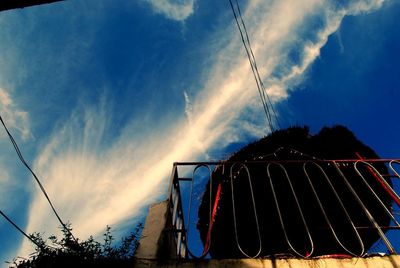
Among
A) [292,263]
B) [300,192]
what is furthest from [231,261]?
[300,192]

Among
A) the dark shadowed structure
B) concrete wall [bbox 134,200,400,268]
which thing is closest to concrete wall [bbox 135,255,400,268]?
concrete wall [bbox 134,200,400,268]

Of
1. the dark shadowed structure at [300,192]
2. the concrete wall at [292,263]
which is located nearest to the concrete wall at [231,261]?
the concrete wall at [292,263]

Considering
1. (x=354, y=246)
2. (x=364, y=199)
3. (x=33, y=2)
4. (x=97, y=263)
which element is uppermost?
(x=364, y=199)

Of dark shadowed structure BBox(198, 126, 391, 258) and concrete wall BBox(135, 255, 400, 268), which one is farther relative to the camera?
dark shadowed structure BBox(198, 126, 391, 258)

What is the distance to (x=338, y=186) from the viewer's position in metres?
5.70

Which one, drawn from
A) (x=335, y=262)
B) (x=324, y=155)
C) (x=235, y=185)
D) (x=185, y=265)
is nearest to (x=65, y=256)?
(x=185, y=265)

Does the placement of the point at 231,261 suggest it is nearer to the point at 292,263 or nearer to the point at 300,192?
Result: the point at 292,263

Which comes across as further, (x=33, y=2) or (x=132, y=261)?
(x=132, y=261)

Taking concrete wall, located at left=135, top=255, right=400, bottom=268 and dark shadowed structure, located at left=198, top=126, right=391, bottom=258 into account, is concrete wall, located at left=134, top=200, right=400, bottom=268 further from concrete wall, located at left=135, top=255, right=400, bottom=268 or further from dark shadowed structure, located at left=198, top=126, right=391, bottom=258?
dark shadowed structure, located at left=198, top=126, right=391, bottom=258

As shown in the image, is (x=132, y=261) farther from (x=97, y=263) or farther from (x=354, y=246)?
(x=354, y=246)

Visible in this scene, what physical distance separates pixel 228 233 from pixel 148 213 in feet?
10.8

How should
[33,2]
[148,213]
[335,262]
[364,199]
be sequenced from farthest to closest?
[364,199], [148,213], [335,262], [33,2]

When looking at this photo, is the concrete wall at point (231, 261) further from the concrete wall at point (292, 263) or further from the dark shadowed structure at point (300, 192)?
the dark shadowed structure at point (300, 192)

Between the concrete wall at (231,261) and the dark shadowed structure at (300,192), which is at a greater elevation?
the dark shadowed structure at (300,192)
